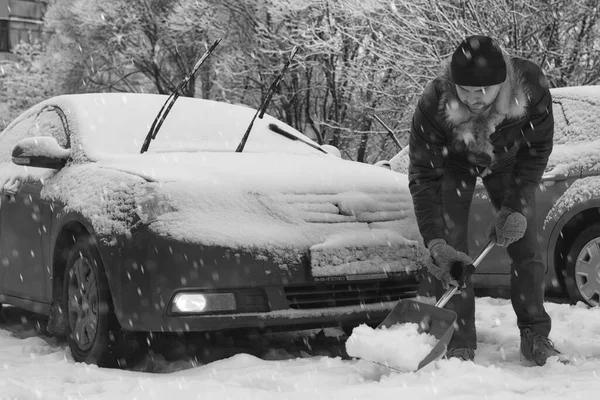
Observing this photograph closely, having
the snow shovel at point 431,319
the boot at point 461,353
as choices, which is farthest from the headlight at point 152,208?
the boot at point 461,353

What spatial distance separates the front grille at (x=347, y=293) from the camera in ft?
14.7

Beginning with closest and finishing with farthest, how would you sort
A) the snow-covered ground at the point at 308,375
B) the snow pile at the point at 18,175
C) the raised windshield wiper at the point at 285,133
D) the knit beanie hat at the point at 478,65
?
the snow-covered ground at the point at 308,375
the knit beanie hat at the point at 478,65
the snow pile at the point at 18,175
the raised windshield wiper at the point at 285,133

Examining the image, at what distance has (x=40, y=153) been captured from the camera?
511cm

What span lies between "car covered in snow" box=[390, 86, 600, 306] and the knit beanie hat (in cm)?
207

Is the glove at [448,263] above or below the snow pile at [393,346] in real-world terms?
above

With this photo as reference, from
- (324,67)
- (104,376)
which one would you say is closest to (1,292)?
(104,376)

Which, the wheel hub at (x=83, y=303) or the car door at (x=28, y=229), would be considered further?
the car door at (x=28, y=229)

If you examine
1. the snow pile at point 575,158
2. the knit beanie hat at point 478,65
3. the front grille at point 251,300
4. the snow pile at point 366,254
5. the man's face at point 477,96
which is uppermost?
the knit beanie hat at point 478,65

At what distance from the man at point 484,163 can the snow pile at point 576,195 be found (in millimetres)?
1468

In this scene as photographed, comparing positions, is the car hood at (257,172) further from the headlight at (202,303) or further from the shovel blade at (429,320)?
the shovel blade at (429,320)

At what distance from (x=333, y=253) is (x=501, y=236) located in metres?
0.80

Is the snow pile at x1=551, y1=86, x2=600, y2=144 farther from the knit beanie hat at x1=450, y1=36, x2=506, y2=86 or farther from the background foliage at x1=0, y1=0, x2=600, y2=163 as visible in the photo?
the background foliage at x1=0, y1=0, x2=600, y2=163

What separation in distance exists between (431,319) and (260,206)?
99cm

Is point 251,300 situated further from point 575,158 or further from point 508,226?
point 575,158
